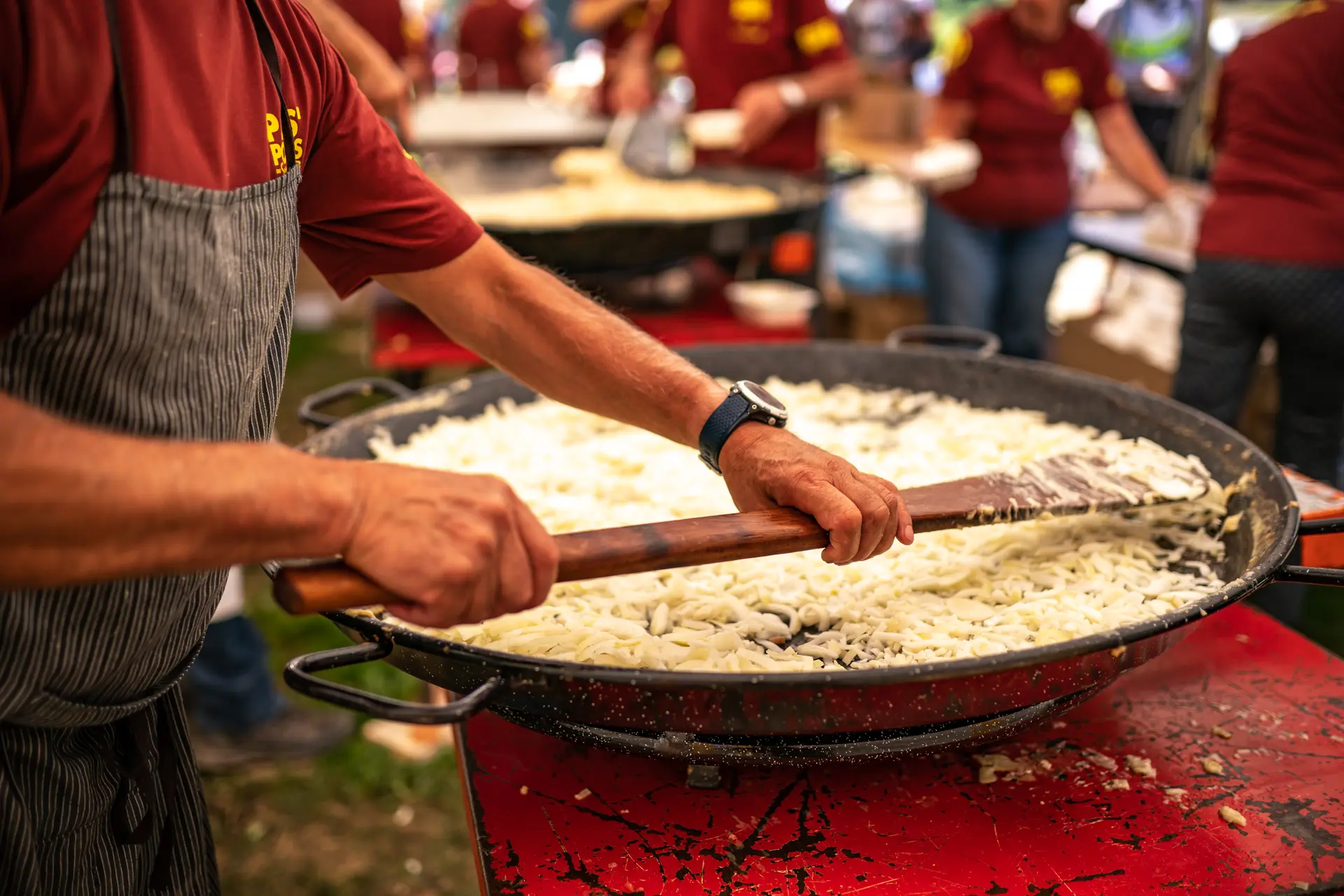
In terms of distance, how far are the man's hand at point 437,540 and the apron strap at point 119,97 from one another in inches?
14.4

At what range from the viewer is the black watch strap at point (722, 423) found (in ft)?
4.65

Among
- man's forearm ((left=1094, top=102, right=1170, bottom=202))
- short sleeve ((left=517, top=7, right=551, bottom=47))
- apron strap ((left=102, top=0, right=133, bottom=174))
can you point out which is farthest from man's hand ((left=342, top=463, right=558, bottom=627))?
short sleeve ((left=517, top=7, right=551, bottom=47))

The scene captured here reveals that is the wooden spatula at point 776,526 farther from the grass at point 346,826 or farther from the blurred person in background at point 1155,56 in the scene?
the blurred person in background at point 1155,56

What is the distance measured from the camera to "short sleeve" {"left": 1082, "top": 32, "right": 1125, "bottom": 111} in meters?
4.16

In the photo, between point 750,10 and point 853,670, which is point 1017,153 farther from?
point 853,670

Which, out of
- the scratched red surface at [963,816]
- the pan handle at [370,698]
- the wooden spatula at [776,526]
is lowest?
the scratched red surface at [963,816]

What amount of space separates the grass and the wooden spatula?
1.82 metres

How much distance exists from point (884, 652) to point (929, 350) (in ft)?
3.48

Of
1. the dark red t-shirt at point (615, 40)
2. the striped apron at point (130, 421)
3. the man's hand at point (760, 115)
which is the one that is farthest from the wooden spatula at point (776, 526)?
the dark red t-shirt at point (615, 40)

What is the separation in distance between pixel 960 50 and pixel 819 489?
3.51 meters

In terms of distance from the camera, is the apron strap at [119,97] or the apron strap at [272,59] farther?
the apron strap at [272,59]

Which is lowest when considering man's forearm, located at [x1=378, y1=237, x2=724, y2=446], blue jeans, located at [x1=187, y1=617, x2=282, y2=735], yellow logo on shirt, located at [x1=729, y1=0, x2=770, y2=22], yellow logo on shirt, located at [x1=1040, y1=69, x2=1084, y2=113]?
blue jeans, located at [x1=187, y1=617, x2=282, y2=735]

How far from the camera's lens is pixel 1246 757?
55.4 inches

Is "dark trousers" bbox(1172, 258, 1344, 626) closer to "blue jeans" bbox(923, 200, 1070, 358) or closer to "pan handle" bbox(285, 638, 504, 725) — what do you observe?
"blue jeans" bbox(923, 200, 1070, 358)
